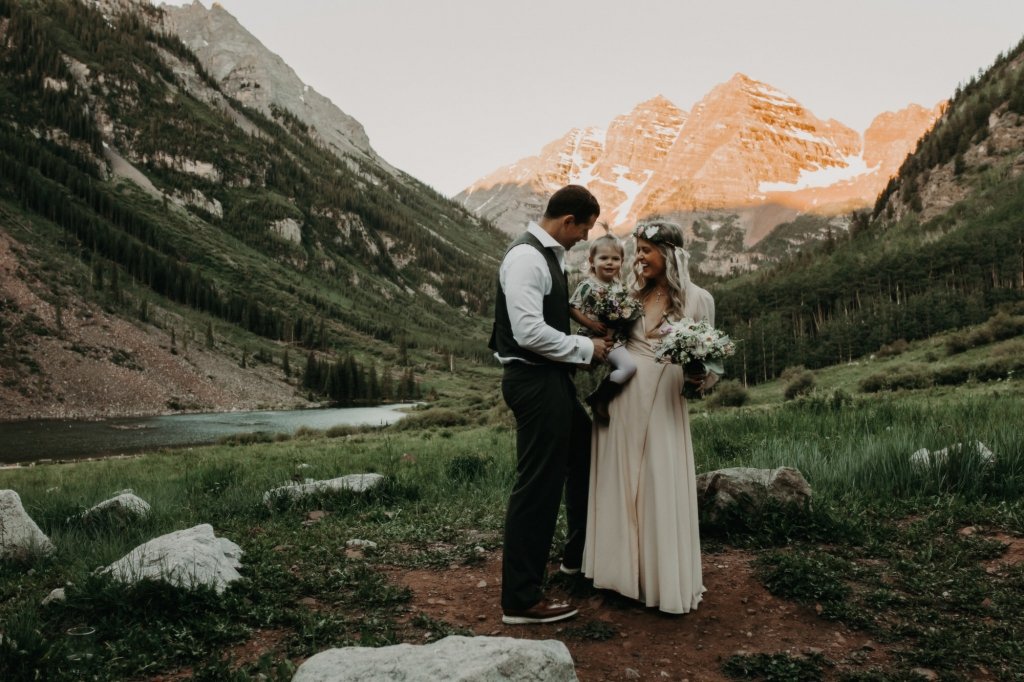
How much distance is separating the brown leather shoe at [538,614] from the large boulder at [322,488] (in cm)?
508

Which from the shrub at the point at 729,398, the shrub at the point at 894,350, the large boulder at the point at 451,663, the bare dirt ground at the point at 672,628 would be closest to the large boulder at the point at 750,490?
the bare dirt ground at the point at 672,628

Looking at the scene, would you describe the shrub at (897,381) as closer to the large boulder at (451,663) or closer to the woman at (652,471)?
the woman at (652,471)

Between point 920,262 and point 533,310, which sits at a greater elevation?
point 920,262

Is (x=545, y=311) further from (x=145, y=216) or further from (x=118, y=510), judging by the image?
(x=145, y=216)

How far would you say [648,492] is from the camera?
515cm

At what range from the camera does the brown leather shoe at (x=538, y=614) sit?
16.4ft

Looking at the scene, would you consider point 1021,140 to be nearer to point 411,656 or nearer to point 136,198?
point 411,656

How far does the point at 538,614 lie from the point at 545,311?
236cm

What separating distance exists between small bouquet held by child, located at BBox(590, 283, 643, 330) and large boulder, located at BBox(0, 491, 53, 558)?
20.1 feet

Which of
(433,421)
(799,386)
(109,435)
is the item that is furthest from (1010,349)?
(109,435)

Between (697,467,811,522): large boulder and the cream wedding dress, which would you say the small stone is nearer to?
the cream wedding dress

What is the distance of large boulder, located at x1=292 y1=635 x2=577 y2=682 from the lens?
2938 millimetres

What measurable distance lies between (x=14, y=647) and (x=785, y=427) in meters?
12.0

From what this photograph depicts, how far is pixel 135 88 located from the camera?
17812cm
